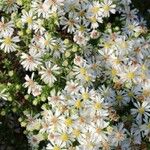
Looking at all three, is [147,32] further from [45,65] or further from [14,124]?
[14,124]

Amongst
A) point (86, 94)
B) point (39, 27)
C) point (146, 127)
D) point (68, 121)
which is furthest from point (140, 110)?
point (39, 27)

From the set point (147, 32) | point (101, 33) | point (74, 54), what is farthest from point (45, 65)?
point (147, 32)

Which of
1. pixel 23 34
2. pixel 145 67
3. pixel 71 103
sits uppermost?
pixel 23 34

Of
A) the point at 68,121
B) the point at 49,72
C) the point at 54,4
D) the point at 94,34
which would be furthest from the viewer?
the point at 94,34

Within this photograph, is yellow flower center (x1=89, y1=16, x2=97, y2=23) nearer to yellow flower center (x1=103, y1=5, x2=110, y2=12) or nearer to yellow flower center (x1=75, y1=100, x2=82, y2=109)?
yellow flower center (x1=103, y1=5, x2=110, y2=12)

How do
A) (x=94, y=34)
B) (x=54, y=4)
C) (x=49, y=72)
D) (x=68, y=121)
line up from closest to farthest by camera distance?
1. (x=68, y=121)
2. (x=49, y=72)
3. (x=54, y=4)
4. (x=94, y=34)

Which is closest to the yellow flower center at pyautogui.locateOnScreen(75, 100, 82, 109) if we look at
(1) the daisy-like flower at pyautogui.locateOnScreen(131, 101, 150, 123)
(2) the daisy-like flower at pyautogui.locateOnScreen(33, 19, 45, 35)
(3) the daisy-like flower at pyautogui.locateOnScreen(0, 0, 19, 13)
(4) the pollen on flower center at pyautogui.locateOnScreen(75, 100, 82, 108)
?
(4) the pollen on flower center at pyautogui.locateOnScreen(75, 100, 82, 108)

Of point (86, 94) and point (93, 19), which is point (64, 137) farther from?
point (93, 19)

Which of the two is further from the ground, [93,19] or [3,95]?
[93,19]
